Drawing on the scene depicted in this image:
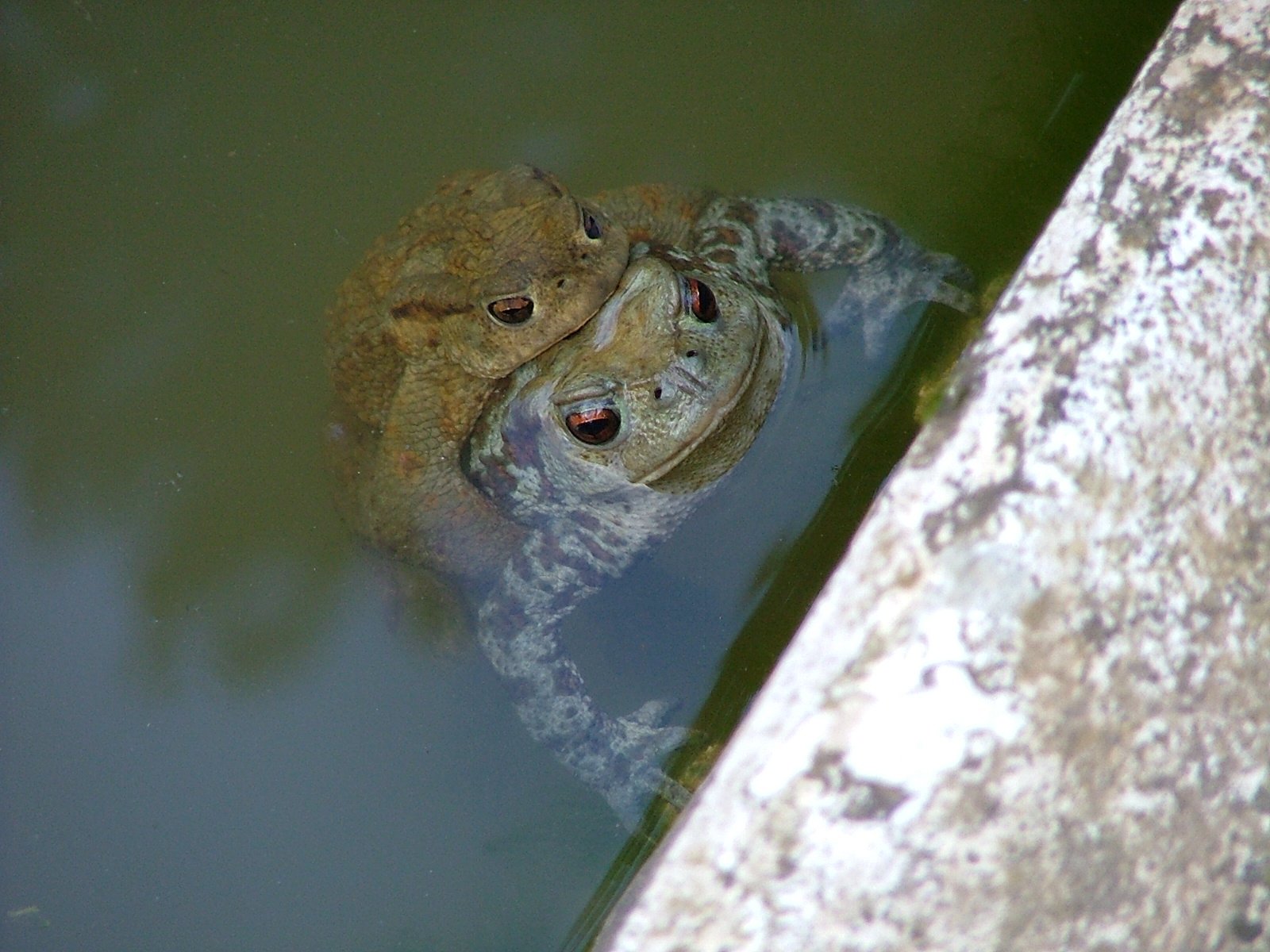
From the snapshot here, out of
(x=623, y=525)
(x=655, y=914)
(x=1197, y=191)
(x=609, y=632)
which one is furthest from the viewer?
(x=609, y=632)

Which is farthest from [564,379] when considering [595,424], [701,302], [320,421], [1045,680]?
[1045,680]

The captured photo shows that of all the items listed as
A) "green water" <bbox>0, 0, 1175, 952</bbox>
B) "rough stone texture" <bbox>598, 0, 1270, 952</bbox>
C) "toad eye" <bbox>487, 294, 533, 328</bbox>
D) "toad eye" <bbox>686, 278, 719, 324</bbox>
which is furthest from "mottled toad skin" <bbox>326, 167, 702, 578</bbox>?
"rough stone texture" <bbox>598, 0, 1270, 952</bbox>

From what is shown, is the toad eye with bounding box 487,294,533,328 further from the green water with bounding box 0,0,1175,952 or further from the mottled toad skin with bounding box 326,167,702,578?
the green water with bounding box 0,0,1175,952

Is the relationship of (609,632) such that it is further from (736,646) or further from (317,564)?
(317,564)

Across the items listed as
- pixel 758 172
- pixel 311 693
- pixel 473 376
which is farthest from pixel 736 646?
pixel 758 172

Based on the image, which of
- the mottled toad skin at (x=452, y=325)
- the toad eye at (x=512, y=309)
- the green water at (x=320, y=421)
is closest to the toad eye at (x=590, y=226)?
the mottled toad skin at (x=452, y=325)
